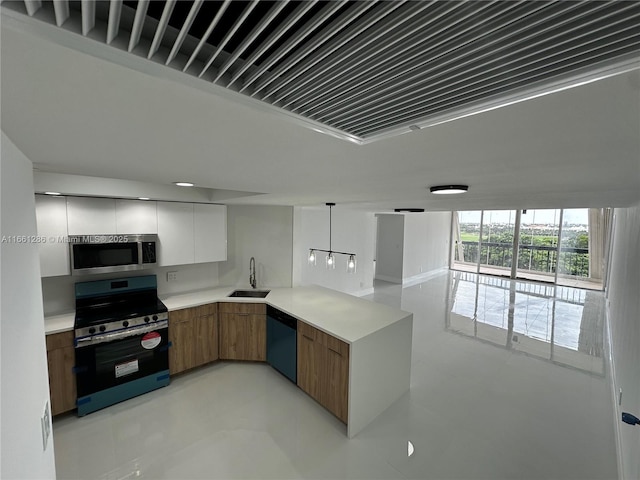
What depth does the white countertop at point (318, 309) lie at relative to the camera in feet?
8.77

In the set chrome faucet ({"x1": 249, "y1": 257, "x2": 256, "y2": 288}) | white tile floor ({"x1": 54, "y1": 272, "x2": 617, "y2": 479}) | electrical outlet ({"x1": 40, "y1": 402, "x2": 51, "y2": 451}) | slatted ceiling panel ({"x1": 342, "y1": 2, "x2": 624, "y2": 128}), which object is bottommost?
white tile floor ({"x1": 54, "y1": 272, "x2": 617, "y2": 479})

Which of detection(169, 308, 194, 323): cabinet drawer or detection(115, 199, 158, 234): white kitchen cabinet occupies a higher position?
detection(115, 199, 158, 234): white kitchen cabinet

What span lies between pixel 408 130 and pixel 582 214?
11.1 metres

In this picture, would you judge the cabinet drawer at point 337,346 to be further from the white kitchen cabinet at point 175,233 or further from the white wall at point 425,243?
the white wall at point 425,243

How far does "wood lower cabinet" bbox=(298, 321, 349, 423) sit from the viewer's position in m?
2.56

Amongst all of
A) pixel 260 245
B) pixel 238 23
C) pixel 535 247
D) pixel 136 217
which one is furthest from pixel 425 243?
pixel 238 23

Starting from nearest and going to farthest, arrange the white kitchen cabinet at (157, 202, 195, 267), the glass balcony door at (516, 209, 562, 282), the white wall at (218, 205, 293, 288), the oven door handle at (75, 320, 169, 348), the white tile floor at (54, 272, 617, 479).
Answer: the white tile floor at (54, 272, 617, 479) < the oven door handle at (75, 320, 169, 348) < the white kitchen cabinet at (157, 202, 195, 267) < the white wall at (218, 205, 293, 288) < the glass balcony door at (516, 209, 562, 282)

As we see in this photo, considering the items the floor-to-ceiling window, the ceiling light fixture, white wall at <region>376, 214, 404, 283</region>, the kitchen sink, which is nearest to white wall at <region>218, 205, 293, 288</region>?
the kitchen sink

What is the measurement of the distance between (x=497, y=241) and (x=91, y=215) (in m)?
11.5

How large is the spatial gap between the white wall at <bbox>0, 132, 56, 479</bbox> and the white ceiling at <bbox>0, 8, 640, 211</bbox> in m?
0.16

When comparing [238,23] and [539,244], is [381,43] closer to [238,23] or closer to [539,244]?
[238,23]

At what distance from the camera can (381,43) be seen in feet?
1.51

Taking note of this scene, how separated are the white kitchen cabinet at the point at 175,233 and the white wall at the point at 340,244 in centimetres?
197

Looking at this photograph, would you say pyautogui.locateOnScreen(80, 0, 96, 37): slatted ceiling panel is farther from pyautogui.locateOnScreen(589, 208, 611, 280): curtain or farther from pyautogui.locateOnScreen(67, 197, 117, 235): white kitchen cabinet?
pyautogui.locateOnScreen(589, 208, 611, 280): curtain
